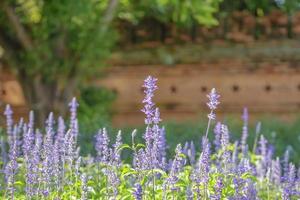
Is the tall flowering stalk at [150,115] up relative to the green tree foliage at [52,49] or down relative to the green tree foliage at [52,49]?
down

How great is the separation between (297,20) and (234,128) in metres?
5.10

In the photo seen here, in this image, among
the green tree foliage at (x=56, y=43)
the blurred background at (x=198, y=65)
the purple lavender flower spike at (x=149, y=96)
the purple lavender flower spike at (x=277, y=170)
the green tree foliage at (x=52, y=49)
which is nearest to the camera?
the purple lavender flower spike at (x=149, y=96)

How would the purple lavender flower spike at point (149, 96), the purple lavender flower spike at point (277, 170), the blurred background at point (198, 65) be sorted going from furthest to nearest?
1. the blurred background at point (198, 65)
2. the purple lavender flower spike at point (277, 170)
3. the purple lavender flower spike at point (149, 96)

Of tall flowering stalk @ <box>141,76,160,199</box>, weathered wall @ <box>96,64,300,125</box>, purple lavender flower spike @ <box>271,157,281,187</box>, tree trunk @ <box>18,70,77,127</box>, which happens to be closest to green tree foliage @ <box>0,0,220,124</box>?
tree trunk @ <box>18,70,77,127</box>

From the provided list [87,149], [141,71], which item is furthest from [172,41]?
[87,149]

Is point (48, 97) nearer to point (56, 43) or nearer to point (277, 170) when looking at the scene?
point (56, 43)

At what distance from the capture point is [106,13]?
449 inches

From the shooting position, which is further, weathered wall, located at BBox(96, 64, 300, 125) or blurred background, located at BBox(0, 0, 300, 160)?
weathered wall, located at BBox(96, 64, 300, 125)

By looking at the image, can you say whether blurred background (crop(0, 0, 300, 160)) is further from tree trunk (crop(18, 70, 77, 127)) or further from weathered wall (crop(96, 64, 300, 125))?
tree trunk (crop(18, 70, 77, 127))

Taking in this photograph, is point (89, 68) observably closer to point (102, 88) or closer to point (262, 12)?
point (102, 88)

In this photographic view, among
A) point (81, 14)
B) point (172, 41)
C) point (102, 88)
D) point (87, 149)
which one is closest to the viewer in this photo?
point (87, 149)

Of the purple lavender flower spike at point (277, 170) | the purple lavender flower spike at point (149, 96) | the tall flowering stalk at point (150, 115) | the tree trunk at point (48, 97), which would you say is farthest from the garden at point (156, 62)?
the purple lavender flower spike at point (149, 96)

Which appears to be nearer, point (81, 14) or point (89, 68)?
point (81, 14)

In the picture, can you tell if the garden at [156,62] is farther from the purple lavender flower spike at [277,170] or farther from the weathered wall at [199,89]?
the purple lavender flower spike at [277,170]
